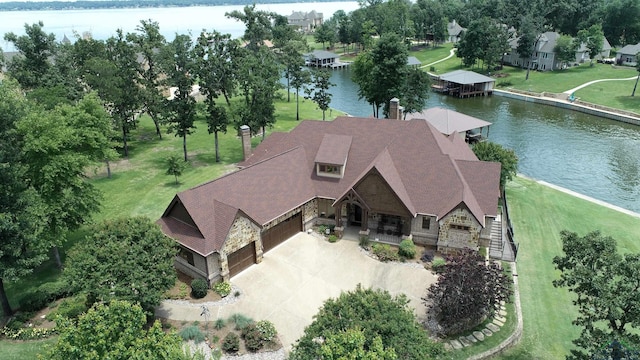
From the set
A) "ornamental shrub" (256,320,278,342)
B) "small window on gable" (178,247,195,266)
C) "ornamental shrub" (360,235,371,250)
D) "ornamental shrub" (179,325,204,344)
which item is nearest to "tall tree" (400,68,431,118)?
"ornamental shrub" (360,235,371,250)

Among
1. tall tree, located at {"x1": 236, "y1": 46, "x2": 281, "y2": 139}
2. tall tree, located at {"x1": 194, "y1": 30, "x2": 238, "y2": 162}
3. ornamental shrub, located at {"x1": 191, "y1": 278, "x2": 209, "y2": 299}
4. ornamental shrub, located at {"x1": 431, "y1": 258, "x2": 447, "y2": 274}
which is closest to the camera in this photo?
ornamental shrub, located at {"x1": 191, "y1": 278, "x2": 209, "y2": 299}

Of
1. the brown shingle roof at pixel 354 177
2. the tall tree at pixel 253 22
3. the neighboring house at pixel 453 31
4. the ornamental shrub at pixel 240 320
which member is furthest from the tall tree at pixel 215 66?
the neighboring house at pixel 453 31

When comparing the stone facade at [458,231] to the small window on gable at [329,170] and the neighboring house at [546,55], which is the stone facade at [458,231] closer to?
the small window on gable at [329,170]

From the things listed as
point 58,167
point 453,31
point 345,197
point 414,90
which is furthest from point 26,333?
point 453,31

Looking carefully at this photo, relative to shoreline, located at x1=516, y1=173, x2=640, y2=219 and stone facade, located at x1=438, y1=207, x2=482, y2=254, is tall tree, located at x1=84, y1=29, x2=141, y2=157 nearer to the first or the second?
stone facade, located at x1=438, y1=207, x2=482, y2=254

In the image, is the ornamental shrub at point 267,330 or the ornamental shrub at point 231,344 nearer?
the ornamental shrub at point 231,344
